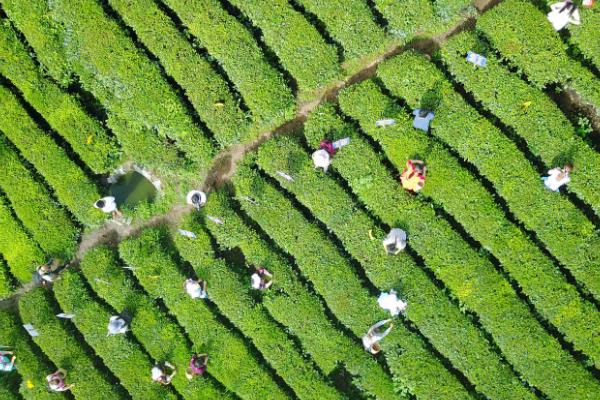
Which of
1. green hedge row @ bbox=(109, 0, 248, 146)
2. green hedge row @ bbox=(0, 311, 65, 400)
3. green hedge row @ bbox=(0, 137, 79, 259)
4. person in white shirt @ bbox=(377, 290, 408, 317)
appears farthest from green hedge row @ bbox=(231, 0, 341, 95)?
green hedge row @ bbox=(0, 311, 65, 400)

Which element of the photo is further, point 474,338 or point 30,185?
point 30,185

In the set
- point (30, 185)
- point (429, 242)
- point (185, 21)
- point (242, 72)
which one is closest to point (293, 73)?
point (242, 72)

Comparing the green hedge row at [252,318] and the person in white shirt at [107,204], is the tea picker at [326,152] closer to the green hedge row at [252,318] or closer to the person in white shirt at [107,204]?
the green hedge row at [252,318]

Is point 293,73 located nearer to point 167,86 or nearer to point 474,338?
point 167,86

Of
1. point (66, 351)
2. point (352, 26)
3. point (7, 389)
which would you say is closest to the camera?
point (352, 26)

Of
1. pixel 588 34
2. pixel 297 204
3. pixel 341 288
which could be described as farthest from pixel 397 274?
pixel 588 34

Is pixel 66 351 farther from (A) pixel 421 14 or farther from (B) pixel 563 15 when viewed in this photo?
(B) pixel 563 15

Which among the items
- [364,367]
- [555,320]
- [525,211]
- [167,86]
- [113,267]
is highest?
[167,86]
